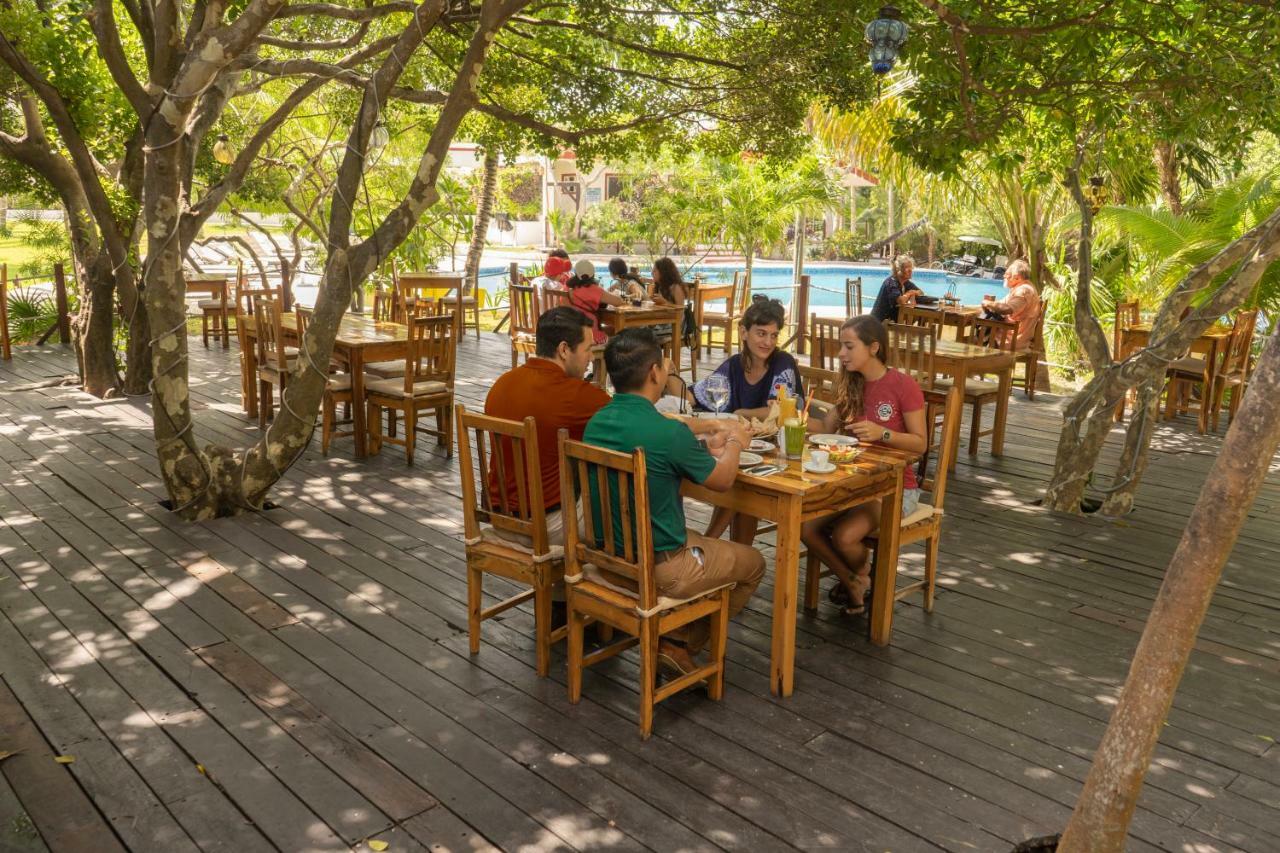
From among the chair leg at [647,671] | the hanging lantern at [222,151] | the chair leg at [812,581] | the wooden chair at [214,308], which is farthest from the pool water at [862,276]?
the chair leg at [647,671]

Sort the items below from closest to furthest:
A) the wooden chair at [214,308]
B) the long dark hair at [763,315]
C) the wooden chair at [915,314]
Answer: the long dark hair at [763,315], the wooden chair at [915,314], the wooden chair at [214,308]

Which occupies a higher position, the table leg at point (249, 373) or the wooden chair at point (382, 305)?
the wooden chair at point (382, 305)

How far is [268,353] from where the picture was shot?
25.4 ft

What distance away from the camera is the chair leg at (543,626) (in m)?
3.86

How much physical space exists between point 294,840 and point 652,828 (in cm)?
101

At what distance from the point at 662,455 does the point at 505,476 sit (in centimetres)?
69

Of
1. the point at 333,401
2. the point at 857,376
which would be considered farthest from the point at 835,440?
the point at 333,401

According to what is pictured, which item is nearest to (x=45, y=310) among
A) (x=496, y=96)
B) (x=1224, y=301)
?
(x=496, y=96)

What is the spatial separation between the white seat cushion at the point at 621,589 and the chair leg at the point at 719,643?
0.08 metres

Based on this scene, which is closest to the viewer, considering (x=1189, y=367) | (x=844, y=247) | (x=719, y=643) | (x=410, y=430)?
(x=719, y=643)

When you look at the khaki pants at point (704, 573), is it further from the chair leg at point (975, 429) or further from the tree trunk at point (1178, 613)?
the chair leg at point (975, 429)

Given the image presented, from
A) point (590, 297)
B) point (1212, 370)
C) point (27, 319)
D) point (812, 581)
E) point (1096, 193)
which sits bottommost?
point (812, 581)

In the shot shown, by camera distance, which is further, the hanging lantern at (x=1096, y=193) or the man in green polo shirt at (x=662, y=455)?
the hanging lantern at (x=1096, y=193)

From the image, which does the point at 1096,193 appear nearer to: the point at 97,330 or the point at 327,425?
the point at 327,425
